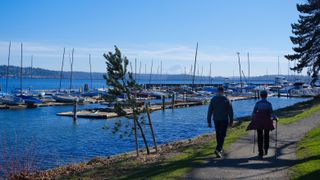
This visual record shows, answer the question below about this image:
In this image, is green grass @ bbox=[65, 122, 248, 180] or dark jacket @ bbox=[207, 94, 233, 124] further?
dark jacket @ bbox=[207, 94, 233, 124]

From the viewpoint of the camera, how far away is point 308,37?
166ft

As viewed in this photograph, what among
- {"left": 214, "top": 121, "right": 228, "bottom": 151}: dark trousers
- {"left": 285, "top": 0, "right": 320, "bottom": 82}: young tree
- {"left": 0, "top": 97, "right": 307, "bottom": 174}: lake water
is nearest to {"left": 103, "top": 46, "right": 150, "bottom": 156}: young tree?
{"left": 0, "top": 97, "right": 307, "bottom": 174}: lake water

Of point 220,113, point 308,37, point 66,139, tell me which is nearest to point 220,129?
point 220,113

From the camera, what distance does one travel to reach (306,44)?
165 feet

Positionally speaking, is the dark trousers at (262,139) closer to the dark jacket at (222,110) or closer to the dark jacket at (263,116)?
the dark jacket at (263,116)

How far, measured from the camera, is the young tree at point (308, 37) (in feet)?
159

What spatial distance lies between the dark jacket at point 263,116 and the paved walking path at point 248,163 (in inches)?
34.7

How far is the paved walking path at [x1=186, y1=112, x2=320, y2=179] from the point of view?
1117 cm

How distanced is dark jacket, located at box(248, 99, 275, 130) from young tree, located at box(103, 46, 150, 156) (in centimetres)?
640

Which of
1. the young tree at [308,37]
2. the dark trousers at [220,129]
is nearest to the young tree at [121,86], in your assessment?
the dark trousers at [220,129]

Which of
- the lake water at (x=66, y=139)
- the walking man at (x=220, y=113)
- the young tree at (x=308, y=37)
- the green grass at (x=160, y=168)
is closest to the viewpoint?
the green grass at (x=160, y=168)

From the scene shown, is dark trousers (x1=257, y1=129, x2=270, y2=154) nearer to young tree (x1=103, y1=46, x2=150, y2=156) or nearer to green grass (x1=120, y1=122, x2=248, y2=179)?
green grass (x1=120, y1=122, x2=248, y2=179)

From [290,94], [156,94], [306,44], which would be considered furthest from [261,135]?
[290,94]

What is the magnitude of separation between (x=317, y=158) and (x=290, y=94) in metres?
101
